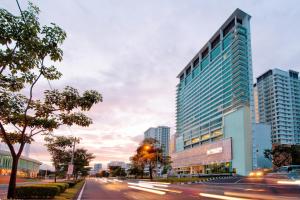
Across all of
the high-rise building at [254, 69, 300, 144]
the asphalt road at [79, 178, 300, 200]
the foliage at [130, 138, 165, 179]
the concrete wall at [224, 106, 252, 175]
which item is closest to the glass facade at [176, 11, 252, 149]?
the concrete wall at [224, 106, 252, 175]

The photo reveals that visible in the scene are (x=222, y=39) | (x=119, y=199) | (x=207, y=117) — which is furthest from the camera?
(x=207, y=117)

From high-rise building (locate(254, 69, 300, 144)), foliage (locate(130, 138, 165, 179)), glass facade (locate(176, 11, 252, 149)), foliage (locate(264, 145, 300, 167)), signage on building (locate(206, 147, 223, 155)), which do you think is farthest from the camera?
high-rise building (locate(254, 69, 300, 144))

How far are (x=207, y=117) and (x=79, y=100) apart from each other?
136180 millimetres

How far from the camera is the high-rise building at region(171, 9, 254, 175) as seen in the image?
113 metres

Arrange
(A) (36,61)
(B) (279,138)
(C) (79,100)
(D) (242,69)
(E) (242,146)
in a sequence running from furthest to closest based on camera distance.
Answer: (B) (279,138)
(D) (242,69)
(E) (242,146)
(C) (79,100)
(A) (36,61)

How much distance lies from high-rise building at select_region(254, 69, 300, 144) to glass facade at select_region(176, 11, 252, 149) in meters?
55.9

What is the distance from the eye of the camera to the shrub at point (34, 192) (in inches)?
635

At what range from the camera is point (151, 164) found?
92.1 meters

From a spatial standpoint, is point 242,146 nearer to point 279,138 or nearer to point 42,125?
point 279,138

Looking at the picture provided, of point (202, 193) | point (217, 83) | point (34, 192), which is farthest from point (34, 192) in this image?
point (217, 83)

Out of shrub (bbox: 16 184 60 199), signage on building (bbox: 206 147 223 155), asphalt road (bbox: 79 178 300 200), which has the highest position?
signage on building (bbox: 206 147 223 155)

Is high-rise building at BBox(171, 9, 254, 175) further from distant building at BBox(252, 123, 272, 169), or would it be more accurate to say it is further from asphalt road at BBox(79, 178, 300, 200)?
asphalt road at BBox(79, 178, 300, 200)

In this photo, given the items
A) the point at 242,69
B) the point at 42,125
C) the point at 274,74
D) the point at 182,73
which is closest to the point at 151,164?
the point at 242,69

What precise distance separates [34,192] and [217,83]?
423 feet
